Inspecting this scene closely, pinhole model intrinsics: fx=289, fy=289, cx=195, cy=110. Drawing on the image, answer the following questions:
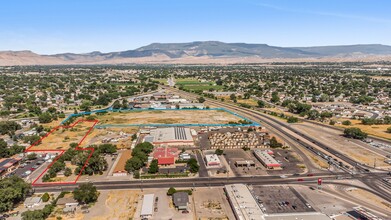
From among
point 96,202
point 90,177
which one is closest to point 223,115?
point 90,177

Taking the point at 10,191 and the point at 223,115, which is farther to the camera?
the point at 223,115

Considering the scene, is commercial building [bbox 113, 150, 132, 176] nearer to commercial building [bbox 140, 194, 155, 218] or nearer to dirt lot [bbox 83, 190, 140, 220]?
dirt lot [bbox 83, 190, 140, 220]

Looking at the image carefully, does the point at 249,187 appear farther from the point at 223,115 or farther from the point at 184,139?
the point at 223,115

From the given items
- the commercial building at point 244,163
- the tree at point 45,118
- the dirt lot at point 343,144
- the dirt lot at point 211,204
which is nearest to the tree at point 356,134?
the dirt lot at point 343,144

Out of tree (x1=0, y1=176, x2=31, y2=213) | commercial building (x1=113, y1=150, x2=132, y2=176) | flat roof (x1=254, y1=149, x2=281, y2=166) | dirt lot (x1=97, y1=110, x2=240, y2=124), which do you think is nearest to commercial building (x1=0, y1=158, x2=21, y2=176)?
tree (x1=0, y1=176, x2=31, y2=213)

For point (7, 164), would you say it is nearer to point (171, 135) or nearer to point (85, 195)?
point (85, 195)

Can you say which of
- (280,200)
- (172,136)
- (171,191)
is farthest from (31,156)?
(280,200)

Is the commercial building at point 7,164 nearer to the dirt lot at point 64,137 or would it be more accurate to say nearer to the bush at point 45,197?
the dirt lot at point 64,137
